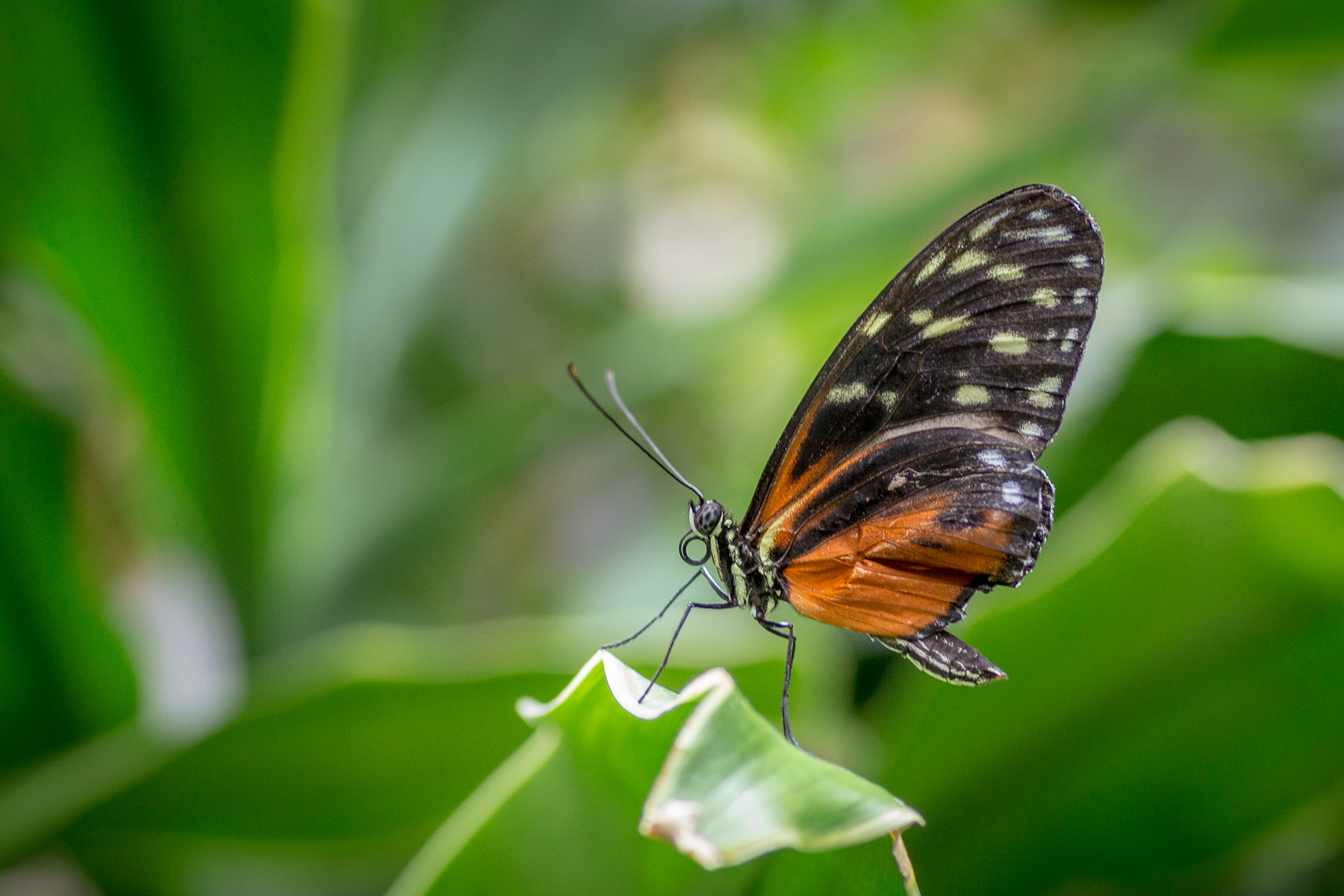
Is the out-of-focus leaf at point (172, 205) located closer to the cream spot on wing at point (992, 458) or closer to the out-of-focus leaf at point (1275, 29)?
the cream spot on wing at point (992, 458)

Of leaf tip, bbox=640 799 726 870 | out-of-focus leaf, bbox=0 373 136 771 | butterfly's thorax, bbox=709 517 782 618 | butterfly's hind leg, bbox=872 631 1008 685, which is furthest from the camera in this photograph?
out-of-focus leaf, bbox=0 373 136 771

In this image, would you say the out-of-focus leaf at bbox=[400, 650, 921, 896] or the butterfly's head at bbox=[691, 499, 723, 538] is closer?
the out-of-focus leaf at bbox=[400, 650, 921, 896]

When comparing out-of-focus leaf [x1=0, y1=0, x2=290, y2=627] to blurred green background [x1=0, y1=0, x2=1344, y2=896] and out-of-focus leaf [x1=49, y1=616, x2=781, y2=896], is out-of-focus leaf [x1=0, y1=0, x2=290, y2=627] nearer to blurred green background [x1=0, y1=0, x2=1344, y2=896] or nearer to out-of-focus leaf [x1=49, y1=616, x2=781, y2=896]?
blurred green background [x1=0, y1=0, x2=1344, y2=896]

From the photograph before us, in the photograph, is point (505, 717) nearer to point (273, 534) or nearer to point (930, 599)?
point (930, 599)

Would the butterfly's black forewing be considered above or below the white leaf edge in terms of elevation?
above

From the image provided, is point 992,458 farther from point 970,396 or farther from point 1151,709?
→ point 1151,709

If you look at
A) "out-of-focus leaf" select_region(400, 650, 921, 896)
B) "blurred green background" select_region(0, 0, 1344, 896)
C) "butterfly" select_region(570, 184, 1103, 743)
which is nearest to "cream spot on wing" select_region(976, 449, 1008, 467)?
"butterfly" select_region(570, 184, 1103, 743)

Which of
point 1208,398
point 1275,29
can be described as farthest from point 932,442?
point 1275,29
